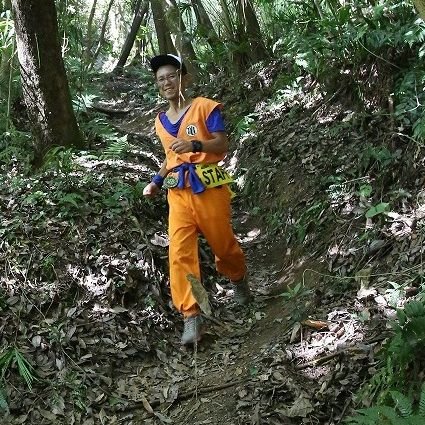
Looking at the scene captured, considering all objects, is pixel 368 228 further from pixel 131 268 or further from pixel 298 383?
pixel 131 268

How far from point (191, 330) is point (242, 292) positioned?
2.59 ft

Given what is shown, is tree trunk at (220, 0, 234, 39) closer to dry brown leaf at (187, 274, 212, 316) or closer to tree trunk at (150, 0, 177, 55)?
tree trunk at (150, 0, 177, 55)

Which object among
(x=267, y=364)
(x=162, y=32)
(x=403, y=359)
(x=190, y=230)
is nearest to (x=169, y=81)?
(x=190, y=230)

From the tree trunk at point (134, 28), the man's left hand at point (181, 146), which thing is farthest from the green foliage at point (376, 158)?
the tree trunk at point (134, 28)

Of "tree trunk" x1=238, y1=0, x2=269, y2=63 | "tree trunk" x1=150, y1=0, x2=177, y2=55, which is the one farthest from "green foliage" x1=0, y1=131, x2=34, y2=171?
"tree trunk" x1=150, y1=0, x2=177, y2=55

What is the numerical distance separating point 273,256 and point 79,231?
80.9 inches

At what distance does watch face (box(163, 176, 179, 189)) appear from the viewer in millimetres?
4391

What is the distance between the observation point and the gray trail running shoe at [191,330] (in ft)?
14.0

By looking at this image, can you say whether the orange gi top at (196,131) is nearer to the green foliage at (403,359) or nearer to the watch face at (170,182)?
the watch face at (170,182)

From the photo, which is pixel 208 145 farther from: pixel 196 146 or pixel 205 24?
pixel 205 24

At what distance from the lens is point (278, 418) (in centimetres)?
328

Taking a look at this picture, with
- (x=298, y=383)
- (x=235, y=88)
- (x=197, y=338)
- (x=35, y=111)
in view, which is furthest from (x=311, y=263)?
(x=235, y=88)

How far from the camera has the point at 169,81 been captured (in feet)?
14.2

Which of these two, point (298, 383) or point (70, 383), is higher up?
Answer: point (70, 383)
